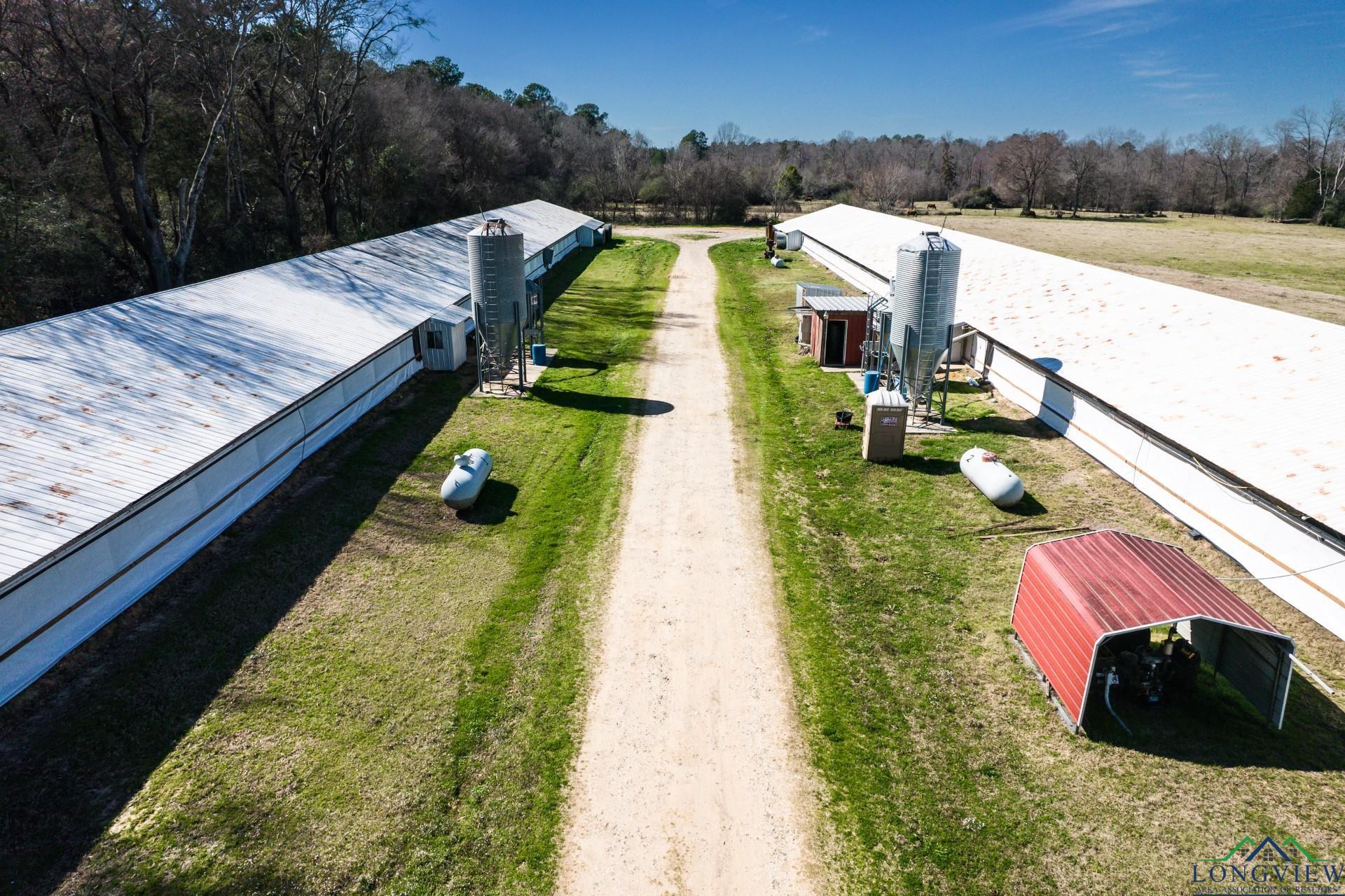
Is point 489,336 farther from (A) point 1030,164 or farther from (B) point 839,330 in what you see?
(A) point 1030,164

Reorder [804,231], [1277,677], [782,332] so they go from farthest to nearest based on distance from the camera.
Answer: [804,231], [782,332], [1277,677]

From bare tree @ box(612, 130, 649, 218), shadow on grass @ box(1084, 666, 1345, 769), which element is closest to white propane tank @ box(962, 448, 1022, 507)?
shadow on grass @ box(1084, 666, 1345, 769)

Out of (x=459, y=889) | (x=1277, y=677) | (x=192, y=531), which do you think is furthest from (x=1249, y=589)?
(x=192, y=531)

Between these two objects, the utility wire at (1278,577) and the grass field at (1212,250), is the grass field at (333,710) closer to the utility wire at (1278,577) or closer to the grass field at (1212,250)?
the utility wire at (1278,577)

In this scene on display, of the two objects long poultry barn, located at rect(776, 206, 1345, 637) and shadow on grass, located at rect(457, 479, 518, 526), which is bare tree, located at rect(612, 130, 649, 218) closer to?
long poultry barn, located at rect(776, 206, 1345, 637)

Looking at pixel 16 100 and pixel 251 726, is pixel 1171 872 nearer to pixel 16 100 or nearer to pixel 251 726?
pixel 251 726

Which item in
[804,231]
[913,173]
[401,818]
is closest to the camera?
[401,818]
